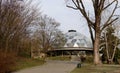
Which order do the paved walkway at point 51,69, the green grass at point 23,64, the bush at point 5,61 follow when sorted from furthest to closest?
the green grass at point 23,64 < the paved walkway at point 51,69 < the bush at point 5,61

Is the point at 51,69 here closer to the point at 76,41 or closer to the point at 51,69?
the point at 51,69

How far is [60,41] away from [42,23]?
1539cm

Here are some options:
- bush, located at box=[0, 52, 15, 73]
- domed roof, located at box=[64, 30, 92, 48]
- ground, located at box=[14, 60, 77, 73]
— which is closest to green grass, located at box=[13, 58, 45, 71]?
ground, located at box=[14, 60, 77, 73]

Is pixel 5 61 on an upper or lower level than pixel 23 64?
upper

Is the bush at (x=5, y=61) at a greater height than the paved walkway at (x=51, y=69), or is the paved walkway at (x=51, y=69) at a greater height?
the bush at (x=5, y=61)

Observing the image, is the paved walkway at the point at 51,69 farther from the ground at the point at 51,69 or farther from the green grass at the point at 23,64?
the green grass at the point at 23,64

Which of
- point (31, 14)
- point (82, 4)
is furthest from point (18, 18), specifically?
point (82, 4)

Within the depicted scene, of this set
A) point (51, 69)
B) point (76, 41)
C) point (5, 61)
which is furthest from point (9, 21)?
point (76, 41)

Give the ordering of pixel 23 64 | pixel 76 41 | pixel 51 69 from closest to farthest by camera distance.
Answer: pixel 51 69 < pixel 23 64 < pixel 76 41

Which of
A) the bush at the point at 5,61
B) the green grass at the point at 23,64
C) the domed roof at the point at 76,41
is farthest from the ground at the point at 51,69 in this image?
the domed roof at the point at 76,41

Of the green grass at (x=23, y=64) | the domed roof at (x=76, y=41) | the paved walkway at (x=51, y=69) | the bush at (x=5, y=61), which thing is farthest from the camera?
the domed roof at (x=76, y=41)

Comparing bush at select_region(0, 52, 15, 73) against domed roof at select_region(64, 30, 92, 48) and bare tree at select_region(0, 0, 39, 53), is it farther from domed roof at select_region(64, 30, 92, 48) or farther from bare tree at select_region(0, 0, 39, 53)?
domed roof at select_region(64, 30, 92, 48)

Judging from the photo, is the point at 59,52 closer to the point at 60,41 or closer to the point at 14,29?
the point at 60,41

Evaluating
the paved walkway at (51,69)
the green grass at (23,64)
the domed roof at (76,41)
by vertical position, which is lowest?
the paved walkway at (51,69)
